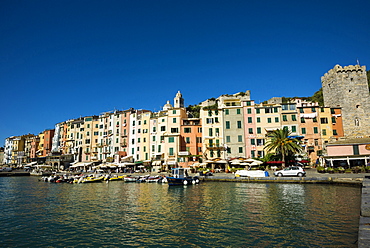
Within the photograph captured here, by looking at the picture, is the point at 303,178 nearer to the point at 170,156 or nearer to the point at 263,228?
the point at 263,228

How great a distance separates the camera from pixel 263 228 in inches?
571

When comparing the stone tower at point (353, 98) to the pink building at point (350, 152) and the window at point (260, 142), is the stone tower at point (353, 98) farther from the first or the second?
the window at point (260, 142)

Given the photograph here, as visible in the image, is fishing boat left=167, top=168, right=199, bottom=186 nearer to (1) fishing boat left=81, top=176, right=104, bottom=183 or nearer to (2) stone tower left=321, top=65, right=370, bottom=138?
(1) fishing boat left=81, top=176, right=104, bottom=183

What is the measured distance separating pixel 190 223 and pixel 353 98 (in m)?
54.8

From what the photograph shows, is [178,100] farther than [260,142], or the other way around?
[178,100]

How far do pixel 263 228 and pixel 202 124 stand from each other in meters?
47.1

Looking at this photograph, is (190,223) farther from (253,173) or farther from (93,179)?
(93,179)

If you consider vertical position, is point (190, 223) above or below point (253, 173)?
below

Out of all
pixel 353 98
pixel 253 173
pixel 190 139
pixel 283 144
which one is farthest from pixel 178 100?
pixel 253 173

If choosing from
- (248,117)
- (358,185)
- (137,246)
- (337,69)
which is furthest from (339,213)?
(337,69)

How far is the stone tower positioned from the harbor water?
36951 millimetres

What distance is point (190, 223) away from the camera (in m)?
16.1

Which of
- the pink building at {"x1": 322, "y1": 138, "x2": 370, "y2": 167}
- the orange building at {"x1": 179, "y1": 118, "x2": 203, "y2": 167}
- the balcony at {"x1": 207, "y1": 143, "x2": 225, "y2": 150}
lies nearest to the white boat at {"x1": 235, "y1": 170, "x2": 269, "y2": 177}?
the pink building at {"x1": 322, "y1": 138, "x2": 370, "y2": 167}

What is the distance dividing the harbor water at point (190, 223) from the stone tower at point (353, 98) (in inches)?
1455
